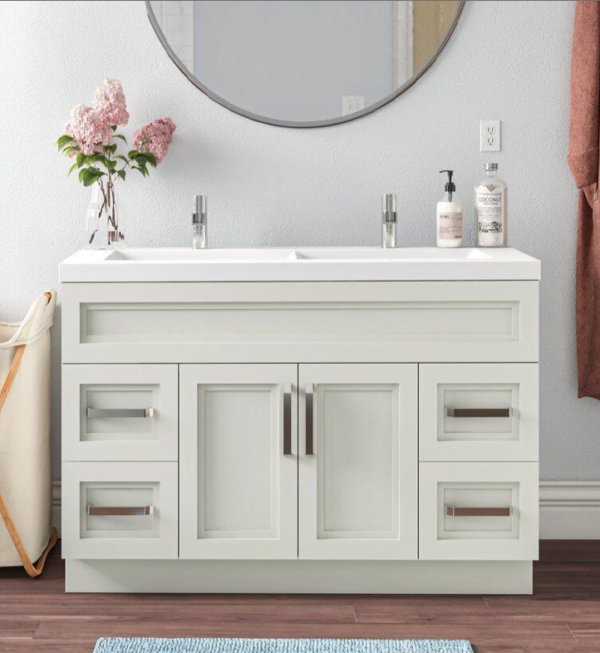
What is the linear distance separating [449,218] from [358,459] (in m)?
0.71

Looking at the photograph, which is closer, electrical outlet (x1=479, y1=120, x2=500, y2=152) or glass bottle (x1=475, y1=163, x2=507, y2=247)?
glass bottle (x1=475, y1=163, x2=507, y2=247)

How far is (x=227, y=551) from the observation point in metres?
2.14

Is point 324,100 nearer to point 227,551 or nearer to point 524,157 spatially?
point 524,157

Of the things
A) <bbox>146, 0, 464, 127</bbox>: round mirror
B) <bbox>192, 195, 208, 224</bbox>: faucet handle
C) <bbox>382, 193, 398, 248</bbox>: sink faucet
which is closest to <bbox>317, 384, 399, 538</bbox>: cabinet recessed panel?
<bbox>382, 193, 398, 248</bbox>: sink faucet

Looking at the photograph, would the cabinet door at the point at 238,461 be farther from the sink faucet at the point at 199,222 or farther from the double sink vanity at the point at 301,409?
the sink faucet at the point at 199,222

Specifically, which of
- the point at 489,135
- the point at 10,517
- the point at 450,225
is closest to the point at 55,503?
the point at 10,517

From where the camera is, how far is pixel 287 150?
8.38 feet

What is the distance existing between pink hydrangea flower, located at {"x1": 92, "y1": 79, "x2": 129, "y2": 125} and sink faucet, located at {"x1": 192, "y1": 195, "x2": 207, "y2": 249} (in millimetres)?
292

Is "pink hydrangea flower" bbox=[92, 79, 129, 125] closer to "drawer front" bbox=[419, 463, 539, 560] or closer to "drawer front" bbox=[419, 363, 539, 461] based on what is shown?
"drawer front" bbox=[419, 363, 539, 461]

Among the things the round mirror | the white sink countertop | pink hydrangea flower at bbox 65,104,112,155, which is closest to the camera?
the white sink countertop

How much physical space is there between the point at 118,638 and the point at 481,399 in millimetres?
967

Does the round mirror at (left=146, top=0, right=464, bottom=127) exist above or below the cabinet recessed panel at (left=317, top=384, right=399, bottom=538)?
above

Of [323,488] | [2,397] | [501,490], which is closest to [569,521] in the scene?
[501,490]

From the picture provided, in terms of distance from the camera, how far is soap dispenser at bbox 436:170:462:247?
241cm
